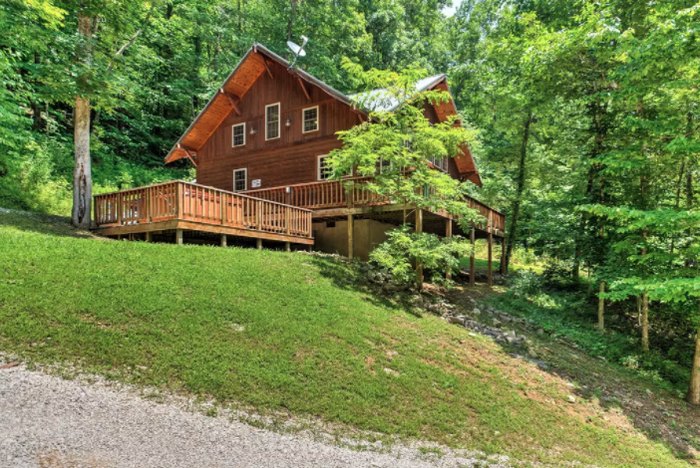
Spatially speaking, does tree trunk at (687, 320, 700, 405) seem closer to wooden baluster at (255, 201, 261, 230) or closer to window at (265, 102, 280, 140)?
wooden baluster at (255, 201, 261, 230)

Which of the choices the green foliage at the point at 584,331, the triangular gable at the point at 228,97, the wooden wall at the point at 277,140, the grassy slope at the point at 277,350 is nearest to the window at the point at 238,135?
the wooden wall at the point at 277,140

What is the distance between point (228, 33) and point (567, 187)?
2592 cm

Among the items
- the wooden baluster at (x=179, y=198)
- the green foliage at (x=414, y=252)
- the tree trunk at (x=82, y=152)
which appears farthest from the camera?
the tree trunk at (x=82, y=152)

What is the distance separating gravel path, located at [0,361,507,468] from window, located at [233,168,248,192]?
15.4 meters

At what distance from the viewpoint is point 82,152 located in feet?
46.2

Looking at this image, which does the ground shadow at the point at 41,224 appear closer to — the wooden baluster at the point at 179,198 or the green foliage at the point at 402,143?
the wooden baluster at the point at 179,198

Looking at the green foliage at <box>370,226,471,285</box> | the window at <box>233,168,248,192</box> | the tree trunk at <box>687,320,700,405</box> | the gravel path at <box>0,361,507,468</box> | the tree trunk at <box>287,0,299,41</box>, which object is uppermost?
the tree trunk at <box>287,0,299,41</box>

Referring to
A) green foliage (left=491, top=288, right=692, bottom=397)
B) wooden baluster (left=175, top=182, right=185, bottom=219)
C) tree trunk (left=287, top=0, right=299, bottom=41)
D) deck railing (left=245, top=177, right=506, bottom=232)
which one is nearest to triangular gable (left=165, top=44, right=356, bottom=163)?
deck railing (left=245, top=177, right=506, bottom=232)

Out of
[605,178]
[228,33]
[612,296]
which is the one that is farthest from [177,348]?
[228,33]

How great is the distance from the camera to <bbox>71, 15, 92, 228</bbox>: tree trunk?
1364 cm

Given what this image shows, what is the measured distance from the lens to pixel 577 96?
1569 cm

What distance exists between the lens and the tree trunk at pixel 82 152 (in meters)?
13.6

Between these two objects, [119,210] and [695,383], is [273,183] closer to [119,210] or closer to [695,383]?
[119,210]

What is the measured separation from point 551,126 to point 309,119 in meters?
13.0
